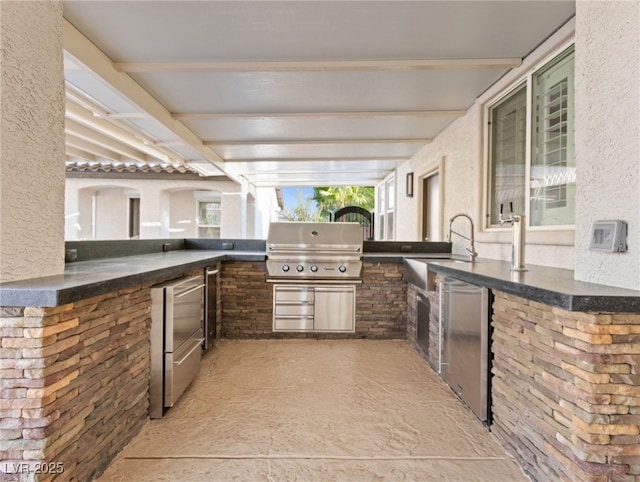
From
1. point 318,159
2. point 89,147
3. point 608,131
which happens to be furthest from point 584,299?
point 89,147

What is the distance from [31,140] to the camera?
154cm

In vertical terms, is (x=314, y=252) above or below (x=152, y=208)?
below

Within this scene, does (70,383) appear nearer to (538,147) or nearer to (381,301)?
(381,301)

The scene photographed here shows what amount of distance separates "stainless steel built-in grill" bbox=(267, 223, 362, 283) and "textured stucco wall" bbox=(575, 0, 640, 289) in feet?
8.01

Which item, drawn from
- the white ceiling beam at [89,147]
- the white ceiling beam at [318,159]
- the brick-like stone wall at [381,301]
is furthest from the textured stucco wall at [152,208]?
the brick-like stone wall at [381,301]

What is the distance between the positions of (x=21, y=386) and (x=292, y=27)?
2.47 m

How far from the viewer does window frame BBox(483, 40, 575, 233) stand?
2.46 metres

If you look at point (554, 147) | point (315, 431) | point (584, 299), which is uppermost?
point (554, 147)

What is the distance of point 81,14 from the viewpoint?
2.24 meters

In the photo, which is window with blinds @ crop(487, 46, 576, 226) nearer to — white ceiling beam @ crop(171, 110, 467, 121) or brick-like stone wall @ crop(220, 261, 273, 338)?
white ceiling beam @ crop(171, 110, 467, 121)

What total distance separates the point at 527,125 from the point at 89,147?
6.09 metres

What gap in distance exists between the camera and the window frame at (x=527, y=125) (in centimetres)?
246

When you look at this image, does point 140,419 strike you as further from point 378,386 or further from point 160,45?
point 160,45

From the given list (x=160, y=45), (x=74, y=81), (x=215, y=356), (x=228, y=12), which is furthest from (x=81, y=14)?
(x=215, y=356)
